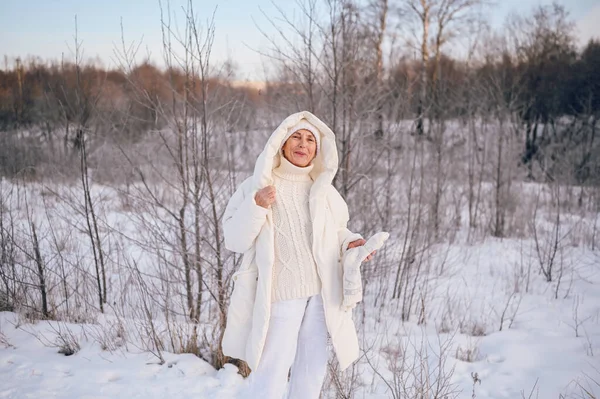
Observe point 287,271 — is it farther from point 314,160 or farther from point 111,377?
point 111,377

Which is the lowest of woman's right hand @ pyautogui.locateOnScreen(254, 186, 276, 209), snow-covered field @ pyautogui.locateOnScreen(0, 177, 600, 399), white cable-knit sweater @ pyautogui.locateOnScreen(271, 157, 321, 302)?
snow-covered field @ pyautogui.locateOnScreen(0, 177, 600, 399)

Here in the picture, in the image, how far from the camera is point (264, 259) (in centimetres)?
194

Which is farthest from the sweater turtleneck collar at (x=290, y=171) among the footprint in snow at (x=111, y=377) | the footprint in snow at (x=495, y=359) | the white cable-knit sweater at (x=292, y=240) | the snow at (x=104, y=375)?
the footprint in snow at (x=495, y=359)

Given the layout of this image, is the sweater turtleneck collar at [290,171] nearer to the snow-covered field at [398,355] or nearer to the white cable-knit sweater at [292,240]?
the white cable-knit sweater at [292,240]

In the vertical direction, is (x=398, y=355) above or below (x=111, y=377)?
below

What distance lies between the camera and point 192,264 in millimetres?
3859

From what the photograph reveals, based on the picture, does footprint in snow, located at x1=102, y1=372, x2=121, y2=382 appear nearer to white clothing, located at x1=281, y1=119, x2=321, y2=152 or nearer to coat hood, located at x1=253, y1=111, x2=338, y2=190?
coat hood, located at x1=253, y1=111, x2=338, y2=190

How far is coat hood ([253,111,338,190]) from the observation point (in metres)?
1.98

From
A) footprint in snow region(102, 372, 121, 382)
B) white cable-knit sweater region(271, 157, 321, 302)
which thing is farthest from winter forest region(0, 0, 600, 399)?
white cable-knit sweater region(271, 157, 321, 302)

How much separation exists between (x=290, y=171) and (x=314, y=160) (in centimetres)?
22

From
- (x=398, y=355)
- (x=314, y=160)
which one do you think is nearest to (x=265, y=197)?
(x=314, y=160)

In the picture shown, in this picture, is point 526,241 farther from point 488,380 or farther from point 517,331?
point 488,380

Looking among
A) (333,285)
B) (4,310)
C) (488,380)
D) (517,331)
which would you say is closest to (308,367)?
(333,285)

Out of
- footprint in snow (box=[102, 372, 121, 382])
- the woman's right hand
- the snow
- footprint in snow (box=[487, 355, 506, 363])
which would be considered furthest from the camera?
footprint in snow (box=[487, 355, 506, 363])
